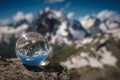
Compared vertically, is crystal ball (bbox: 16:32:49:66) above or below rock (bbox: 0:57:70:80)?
above

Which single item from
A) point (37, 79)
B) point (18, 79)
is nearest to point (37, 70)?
point (37, 79)

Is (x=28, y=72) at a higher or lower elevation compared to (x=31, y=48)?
lower

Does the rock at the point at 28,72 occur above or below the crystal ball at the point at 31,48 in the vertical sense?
below

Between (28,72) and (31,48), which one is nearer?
(28,72)

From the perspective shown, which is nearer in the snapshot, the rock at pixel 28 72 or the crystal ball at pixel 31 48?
the rock at pixel 28 72
